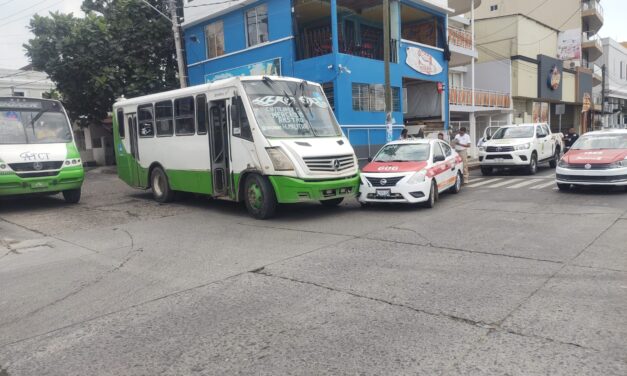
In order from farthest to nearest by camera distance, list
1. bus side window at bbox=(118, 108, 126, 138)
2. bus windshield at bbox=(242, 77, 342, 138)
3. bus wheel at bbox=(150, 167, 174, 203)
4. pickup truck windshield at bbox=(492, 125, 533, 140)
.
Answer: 1. pickup truck windshield at bbox=(492, 125, 533, 140)
2. bus side window at bbox=(118, 108, 126, 138)
3. bus wheel at bbox=(150, 167, 174, 203)
4. bus windshield at bbox=(242, 77, 342, 138)

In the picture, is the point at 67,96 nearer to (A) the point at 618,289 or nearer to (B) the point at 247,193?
(B) the point at 247,193

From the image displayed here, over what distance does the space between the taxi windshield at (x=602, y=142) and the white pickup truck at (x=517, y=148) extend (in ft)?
11.4

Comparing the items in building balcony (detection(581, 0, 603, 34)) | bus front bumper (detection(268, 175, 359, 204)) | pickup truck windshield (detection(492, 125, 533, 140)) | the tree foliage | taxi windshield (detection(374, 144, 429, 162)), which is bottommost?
bus front bumper (detection(268, 175, 359, 204))

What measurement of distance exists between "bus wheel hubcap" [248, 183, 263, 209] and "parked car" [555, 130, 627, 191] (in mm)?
7782

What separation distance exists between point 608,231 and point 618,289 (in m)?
3.27

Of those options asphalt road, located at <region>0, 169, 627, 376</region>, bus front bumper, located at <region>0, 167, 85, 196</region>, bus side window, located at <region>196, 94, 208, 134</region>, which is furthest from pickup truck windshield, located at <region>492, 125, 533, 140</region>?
bus front bumper, located at <region>0, 167, 85, 196</region>

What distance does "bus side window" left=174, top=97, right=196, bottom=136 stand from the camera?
11680mm

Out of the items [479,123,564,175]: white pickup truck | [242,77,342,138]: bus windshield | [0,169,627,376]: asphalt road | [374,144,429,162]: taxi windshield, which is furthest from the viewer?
[479,123,564,175]: white pickup truck

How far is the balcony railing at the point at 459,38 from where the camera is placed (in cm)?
2542

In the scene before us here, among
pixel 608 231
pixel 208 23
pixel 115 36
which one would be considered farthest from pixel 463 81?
pixel 608 231

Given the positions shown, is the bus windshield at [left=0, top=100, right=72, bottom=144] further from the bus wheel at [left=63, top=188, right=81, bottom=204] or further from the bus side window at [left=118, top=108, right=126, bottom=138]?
the bus side window at [left=118, top=108, right=126, bottom=138]

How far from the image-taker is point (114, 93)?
75.5ft

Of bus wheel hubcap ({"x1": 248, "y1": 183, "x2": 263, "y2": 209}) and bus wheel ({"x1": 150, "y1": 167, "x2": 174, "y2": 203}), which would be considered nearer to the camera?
bus wheel hubcap ({"x1": 248, "y1": 183, "x2": 263, "y2": 209})

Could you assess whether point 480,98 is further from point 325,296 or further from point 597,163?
Answer: point 325,296
